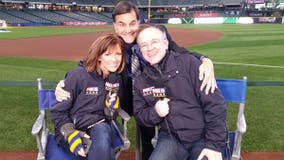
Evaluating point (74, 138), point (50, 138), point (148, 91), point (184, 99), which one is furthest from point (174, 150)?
point (50, 138)

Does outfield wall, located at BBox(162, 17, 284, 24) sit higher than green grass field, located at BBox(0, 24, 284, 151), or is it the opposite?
outfield wall, located at BBox(162, 17, 284, 24)

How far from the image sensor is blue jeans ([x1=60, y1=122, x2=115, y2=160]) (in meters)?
3.14

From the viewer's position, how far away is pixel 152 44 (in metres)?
3.17

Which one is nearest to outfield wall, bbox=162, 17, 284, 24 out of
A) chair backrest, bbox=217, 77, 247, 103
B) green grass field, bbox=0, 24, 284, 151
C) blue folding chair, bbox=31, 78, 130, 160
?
green grass field, bbox=0, 24, 284, 151

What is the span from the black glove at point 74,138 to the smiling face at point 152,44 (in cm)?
99

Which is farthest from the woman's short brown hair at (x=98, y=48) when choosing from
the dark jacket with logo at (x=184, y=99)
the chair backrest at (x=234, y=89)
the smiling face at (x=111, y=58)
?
the chair backrest at (x=234, y=89)

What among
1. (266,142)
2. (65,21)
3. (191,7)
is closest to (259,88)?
(266,142)

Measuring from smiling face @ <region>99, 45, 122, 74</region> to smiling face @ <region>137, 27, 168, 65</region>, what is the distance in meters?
0.36

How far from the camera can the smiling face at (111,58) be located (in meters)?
3.47

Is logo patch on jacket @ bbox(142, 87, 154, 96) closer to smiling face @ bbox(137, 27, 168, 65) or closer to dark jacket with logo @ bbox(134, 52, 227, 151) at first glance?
dark jacket with logo @ bbox(134, 52, 227, 151)

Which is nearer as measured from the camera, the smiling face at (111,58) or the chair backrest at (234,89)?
the smiling face at (111,58)

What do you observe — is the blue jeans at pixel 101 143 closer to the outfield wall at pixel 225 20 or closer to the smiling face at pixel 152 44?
the smiling face at pixel 152 44

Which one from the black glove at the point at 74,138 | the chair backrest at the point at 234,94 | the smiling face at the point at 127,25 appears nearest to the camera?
the black glove at the point at 74,138

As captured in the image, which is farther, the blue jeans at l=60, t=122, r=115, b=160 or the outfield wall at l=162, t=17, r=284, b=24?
the outfield wall at l=162, t=17, r=284, b=24
